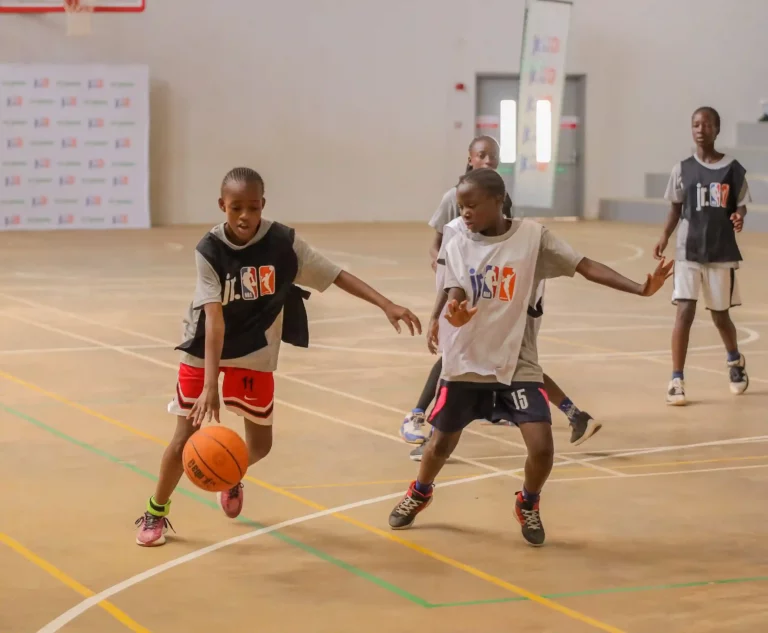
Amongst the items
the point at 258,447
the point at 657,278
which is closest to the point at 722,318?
the point at 657,278

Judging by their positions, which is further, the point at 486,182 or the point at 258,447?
the point at 258,447

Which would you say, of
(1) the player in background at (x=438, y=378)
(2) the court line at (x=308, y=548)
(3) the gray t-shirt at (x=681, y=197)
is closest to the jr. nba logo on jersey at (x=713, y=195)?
(3) the gray t-shirt at (x=681, y=197)

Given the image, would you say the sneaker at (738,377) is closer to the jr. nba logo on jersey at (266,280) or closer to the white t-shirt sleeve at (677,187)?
the white t-shirt sleeve at (677,187)

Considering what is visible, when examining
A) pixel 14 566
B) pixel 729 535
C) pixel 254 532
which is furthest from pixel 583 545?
pixel 14 566

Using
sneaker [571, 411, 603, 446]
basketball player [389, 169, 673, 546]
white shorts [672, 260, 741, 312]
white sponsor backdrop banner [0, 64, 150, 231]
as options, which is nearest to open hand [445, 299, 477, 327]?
basketball player [389, 169, 673, 546]

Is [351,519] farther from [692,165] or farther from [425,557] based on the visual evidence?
[692,165]

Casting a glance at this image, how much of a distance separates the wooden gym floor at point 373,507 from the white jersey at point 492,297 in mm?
715

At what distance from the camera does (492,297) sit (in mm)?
5141

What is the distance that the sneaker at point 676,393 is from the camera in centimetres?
801

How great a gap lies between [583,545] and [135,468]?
7.77 ft

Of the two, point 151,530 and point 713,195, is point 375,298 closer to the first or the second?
point 151,530

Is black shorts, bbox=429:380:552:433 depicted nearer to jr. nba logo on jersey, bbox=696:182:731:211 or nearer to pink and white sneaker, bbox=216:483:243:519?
pink and white sneaker, bbox=216:483:243:519

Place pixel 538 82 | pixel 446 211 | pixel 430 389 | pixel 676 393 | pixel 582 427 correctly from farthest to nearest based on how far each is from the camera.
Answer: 1. pixel 538 82
2. pixel 676 393
3. pixel 446 211
4. pixel 430 389
5. pixel 582 427

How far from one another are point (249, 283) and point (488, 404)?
109 centimetres
